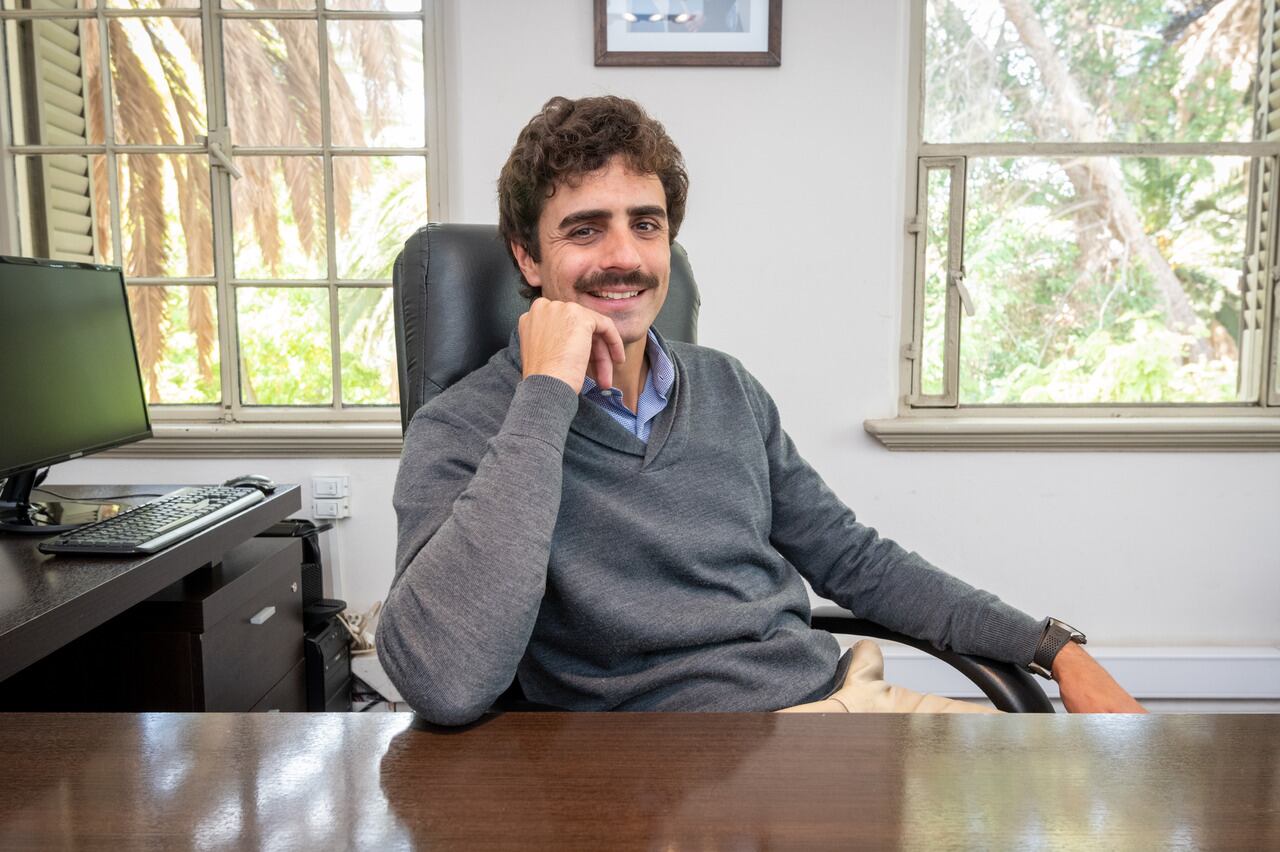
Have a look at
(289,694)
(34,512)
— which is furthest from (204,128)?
(289,694)

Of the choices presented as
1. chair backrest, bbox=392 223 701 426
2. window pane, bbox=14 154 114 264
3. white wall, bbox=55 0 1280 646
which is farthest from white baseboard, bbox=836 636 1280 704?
window pane, bbox=14 154 114 264

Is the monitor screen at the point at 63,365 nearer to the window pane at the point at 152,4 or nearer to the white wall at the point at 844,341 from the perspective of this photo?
the white wall at the point at 844,341

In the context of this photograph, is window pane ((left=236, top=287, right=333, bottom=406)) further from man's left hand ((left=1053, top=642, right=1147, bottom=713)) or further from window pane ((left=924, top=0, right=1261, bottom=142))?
man's left hand ((left=1053, top=642, right=1147, bottom=713))

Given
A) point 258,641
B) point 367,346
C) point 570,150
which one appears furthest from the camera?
point 367,346

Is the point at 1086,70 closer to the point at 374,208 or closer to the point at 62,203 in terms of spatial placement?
the point at 374,208

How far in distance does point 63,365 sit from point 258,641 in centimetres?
55

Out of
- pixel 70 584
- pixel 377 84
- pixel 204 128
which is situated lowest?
pixel 70 584

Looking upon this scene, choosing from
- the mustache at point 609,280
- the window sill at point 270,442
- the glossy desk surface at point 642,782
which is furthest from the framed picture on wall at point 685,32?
the glossy desk surface at point 642,782

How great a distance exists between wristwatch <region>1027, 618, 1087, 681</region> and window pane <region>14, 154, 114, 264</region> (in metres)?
2.35

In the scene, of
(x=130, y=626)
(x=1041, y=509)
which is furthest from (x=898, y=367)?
(x=130, y=626)

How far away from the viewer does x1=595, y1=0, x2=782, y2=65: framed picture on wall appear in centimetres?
210

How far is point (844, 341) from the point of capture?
2221 millimetres

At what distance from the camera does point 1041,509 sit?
2.28 meters

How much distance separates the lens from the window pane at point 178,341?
2.34 m
